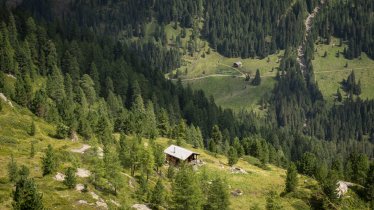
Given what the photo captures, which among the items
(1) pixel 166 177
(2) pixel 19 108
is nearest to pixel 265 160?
(1) pixel 166 177

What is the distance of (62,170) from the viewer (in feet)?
282

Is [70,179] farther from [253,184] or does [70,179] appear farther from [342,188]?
[342,188]

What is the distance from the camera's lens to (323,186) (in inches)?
4683

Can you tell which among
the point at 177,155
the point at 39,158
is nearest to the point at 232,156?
the point at 177,155

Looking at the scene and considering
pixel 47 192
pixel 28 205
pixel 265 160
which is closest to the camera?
pixel 28 205

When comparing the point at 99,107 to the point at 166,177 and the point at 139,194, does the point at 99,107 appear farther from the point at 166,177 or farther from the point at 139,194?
the point at 139,194

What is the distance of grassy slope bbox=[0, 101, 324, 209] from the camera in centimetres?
7512

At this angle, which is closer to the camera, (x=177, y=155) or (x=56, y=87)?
(x=177, y=155)

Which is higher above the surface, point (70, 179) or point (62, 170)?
point (70, 179)

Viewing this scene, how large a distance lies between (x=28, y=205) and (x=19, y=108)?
310 ft

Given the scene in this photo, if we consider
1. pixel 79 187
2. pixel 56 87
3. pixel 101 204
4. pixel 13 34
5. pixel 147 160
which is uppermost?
pixel 13 34

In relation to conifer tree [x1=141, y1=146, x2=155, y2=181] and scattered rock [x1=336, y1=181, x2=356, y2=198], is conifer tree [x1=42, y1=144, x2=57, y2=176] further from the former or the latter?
scattered rock [x1=336, y1=181, x2=356, y2=198]

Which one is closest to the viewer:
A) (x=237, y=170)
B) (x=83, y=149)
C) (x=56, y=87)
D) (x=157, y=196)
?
(x=157, y=196)

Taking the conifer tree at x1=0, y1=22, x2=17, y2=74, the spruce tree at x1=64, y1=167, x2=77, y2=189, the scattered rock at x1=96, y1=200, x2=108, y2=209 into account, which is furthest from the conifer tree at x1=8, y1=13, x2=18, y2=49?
the scattered rock at x1=96, y1=200, x2=108, y2=209
